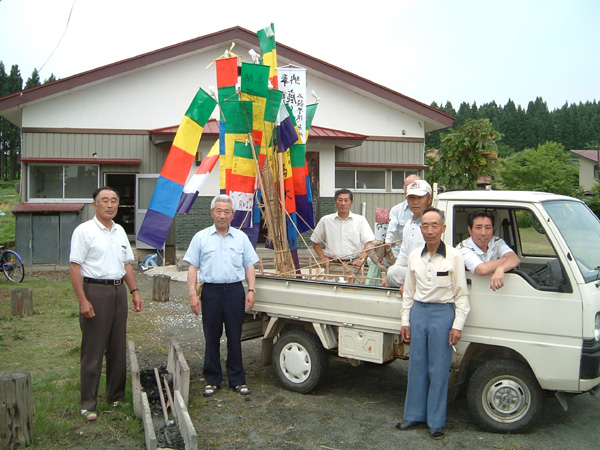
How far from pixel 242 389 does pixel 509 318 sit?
2.56 metres

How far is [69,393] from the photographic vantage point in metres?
5.36

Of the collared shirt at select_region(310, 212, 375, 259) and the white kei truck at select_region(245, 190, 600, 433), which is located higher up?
the collared shirt at select_region(310, 212, 375, 259)

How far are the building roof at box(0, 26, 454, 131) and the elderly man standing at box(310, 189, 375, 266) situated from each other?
9581 millimetres

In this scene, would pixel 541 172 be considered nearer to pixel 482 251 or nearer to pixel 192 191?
pixel 192 191

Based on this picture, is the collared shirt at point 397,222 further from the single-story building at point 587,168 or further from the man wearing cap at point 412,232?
the single-story building at point 587,168

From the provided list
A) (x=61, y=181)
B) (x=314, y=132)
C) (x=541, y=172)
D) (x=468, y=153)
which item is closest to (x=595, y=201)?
(x=541, y=172)

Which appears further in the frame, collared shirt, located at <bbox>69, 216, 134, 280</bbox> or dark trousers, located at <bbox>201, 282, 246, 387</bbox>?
dark trousers, located at <bbox>201, 282, 246, 387</bbox>

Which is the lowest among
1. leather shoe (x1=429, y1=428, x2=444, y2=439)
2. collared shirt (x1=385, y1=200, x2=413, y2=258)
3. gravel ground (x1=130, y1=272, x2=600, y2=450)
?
gravel ground (x1=130, y1=272, x2=600, y2=450)

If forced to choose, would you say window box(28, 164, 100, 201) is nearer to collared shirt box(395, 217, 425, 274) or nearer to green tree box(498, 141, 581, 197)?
collared shirt box(395, 217, 425, 274)

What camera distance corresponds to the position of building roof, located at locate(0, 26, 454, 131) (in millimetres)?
14320

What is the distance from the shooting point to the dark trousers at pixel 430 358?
438 centimetres

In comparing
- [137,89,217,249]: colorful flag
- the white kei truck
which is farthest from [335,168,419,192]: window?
the white kei truck

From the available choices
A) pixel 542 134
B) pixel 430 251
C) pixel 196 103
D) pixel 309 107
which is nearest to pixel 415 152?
pixel 309 107

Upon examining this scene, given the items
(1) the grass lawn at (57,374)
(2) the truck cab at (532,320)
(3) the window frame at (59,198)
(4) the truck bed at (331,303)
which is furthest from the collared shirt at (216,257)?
(3) the window frame at (59,198)
